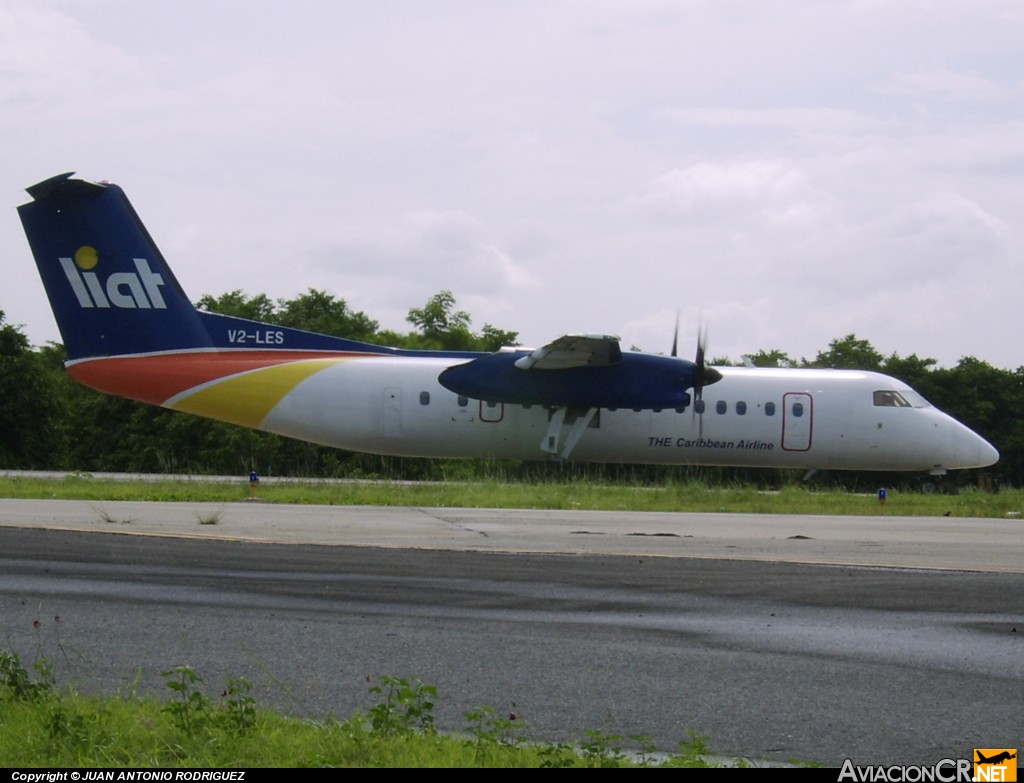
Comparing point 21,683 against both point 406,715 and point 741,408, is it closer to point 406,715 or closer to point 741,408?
point 406,715

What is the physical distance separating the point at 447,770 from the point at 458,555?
26.3 ft

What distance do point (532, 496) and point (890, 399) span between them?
11329 mm

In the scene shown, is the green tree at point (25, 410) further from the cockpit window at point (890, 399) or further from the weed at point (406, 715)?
the weed at point (406, 715)

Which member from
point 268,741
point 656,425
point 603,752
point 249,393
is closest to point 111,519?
point 249,393

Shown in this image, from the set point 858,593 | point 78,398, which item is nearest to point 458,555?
point 858,593

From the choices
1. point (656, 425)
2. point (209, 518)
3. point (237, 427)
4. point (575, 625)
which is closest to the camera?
point (575, 625)

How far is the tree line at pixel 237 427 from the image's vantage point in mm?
41969

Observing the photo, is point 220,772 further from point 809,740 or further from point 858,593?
point 858,593

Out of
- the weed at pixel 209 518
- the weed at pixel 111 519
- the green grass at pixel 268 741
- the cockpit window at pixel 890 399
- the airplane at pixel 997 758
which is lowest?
the green grass at pixel 268 741

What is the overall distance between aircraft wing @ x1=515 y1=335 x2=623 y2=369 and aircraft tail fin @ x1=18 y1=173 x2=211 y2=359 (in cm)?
823

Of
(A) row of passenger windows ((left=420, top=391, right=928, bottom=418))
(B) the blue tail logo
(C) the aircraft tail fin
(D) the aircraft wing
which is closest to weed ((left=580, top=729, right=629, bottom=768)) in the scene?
(D) the aircraft wing

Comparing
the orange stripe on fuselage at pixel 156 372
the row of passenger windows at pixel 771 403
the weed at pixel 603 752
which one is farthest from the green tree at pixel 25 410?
the weed at pixel 603 752

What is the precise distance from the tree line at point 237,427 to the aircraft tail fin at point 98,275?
12.6 meters

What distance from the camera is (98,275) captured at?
27031 millimetres
